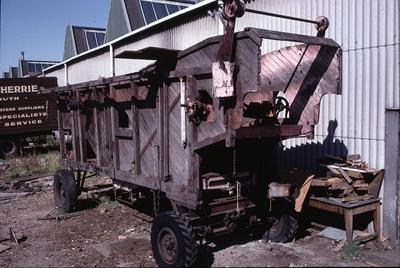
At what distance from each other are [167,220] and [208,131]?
49.7 inches

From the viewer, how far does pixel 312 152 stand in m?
7.44

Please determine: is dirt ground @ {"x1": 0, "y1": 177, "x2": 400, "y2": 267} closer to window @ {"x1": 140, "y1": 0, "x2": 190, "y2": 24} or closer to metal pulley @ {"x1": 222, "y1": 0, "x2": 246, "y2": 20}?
metal pulley @ {"x1": 222, "y1": 0, "x2": 246, "y2": 20}

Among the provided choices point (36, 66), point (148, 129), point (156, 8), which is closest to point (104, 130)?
point (148, 129)

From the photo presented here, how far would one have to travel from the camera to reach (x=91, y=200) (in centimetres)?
932

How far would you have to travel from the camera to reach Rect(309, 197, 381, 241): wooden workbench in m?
5.72

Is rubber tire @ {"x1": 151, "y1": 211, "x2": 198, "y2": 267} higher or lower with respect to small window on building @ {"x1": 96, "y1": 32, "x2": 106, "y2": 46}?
lower

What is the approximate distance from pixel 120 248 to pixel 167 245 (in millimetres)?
1253

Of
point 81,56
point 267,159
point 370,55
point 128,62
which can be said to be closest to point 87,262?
point 267,159

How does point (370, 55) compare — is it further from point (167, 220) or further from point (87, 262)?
point (87, 262)

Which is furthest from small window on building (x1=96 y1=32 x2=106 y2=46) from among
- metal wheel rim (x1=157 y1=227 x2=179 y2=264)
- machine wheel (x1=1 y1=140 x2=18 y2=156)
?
metal wheel rim (x1=157 y1=227 x2=179 y2=264)

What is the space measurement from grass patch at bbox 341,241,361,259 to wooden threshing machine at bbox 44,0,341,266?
0.77 metres

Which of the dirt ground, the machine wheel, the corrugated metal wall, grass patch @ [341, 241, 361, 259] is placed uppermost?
the corrugated metal wall

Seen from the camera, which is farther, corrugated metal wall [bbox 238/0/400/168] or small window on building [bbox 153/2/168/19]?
small window on building [bbox 153/2/168/19]

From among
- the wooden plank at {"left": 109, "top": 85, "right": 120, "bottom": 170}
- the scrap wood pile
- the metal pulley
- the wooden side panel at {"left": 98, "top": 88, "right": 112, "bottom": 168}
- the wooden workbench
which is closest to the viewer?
the metal pulley
